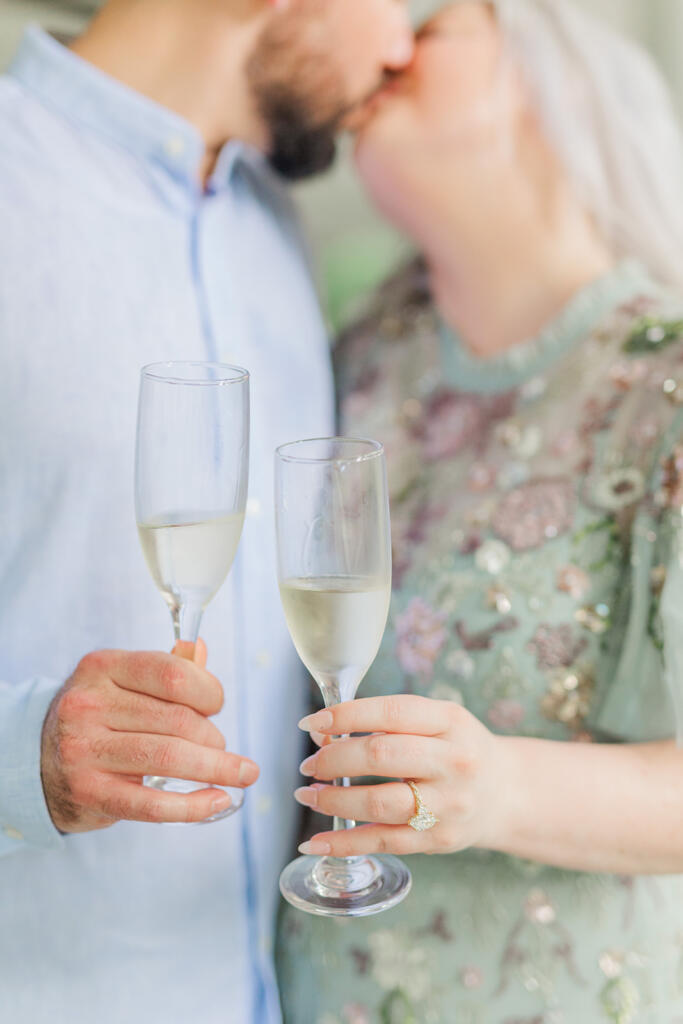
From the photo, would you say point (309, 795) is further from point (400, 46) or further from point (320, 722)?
point (400, 46)

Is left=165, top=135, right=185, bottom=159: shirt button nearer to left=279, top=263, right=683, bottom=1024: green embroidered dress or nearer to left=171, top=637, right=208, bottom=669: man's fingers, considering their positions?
left=279, top=263, right=683, bottom=1024: green embroidered dress

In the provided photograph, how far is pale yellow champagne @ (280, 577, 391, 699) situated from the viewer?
60 centimetres

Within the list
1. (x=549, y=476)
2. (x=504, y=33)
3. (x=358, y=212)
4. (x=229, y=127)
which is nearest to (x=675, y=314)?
(x=549, y=476)

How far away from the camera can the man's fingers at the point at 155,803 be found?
644 millimetres

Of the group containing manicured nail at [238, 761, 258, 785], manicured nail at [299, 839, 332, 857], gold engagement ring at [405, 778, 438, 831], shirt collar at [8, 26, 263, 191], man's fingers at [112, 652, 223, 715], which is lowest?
manicured nail at [299, 839, 332, 857]

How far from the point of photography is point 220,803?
66cm

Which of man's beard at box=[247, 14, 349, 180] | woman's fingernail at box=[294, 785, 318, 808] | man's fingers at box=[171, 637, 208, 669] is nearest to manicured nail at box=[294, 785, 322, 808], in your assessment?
woman's fingernail at box=[294, 785, 318, 808]

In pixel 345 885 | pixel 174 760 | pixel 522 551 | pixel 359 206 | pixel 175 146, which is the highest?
pixel 359 206

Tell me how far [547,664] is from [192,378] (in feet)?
1.54

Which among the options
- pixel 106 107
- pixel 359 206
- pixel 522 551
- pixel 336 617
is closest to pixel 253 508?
pixel 522 551

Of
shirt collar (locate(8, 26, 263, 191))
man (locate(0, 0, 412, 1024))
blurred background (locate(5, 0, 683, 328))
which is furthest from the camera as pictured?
blurred background (locate(5, 0, 683, 328))

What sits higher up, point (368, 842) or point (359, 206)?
point (359, 206)

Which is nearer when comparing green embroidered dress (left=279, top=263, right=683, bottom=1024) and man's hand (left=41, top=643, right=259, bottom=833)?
man's hand (left=41, top=643, right=259, bottom=833)

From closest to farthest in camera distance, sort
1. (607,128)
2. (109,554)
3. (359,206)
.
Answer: (109,554), (607,128), (359,206)
